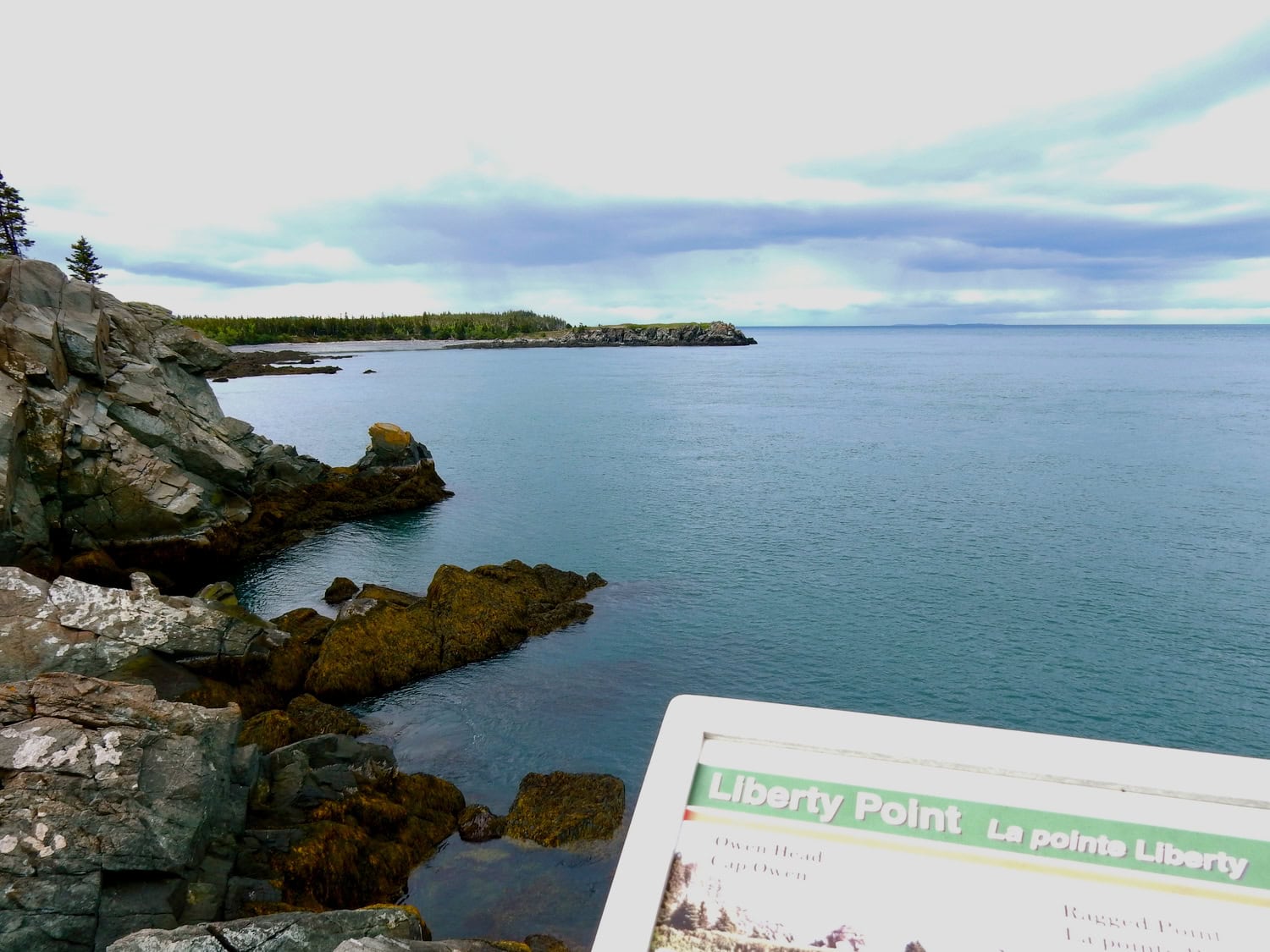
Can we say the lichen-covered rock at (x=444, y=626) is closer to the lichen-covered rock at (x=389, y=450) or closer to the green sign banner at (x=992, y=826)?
the lichen-covered rock at (x=389, y=450)

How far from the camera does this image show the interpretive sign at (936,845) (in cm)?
349

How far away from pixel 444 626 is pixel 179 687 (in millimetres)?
7603

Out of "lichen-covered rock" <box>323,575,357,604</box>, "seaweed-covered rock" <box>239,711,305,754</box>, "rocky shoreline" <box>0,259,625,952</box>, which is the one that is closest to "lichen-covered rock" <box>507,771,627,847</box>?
"rocky shoreline" <box>0,259,625,952</box>

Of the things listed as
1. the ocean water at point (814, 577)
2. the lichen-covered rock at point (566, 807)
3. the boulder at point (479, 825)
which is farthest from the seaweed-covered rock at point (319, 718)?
the lichen-covered rock at point (566, 807)

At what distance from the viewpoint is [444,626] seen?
2291cm

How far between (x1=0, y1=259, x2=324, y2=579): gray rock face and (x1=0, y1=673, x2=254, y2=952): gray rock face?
15.6m

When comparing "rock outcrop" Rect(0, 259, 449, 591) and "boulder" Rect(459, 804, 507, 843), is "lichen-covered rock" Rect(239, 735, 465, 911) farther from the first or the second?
"rock outcrop" Rect(0, 259, 449, 591)

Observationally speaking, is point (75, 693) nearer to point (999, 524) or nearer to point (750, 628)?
point (750, 628)

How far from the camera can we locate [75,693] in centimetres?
1088

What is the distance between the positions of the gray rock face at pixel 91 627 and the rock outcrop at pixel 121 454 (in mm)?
9411

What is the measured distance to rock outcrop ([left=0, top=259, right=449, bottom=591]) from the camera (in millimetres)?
25094

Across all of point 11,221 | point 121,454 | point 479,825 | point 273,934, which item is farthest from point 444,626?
point 11,221

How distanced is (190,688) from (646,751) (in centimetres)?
963

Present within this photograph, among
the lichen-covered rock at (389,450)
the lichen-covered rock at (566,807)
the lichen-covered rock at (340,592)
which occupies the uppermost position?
the lichen-covered rock at (389,450)
